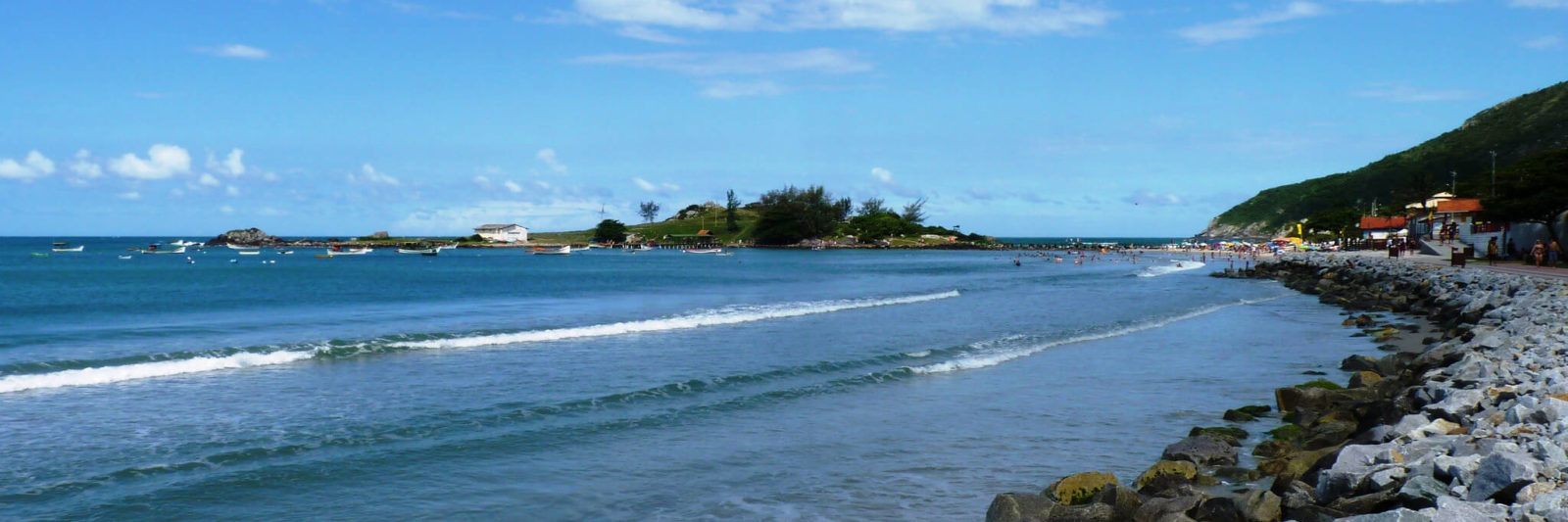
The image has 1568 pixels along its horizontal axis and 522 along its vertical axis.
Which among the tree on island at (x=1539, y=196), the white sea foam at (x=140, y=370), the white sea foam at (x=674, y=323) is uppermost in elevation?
the tree on island at (x=1539, y=196)

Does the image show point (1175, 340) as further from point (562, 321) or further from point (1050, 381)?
point (562, 321)

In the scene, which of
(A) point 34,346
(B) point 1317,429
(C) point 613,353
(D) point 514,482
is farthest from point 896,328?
(A) point 34,346

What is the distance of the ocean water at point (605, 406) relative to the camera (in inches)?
409

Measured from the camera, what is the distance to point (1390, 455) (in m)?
8.72

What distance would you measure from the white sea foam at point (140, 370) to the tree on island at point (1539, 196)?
151ft

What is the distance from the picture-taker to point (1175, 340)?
2533cm

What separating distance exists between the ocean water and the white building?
158 metres

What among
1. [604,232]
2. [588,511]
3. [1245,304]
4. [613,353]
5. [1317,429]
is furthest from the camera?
[604,232]

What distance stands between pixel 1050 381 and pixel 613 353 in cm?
928

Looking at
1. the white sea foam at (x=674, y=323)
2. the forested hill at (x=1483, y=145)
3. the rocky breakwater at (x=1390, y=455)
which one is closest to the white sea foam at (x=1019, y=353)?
the rocky breakwater at (x=1390, y=455)

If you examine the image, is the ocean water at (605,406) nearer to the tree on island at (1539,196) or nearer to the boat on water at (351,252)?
the tree on island at (1539,196)

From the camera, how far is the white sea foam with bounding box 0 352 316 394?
17.6m

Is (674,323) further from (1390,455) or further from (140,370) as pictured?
(1390,455)

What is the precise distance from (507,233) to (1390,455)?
628 feet
